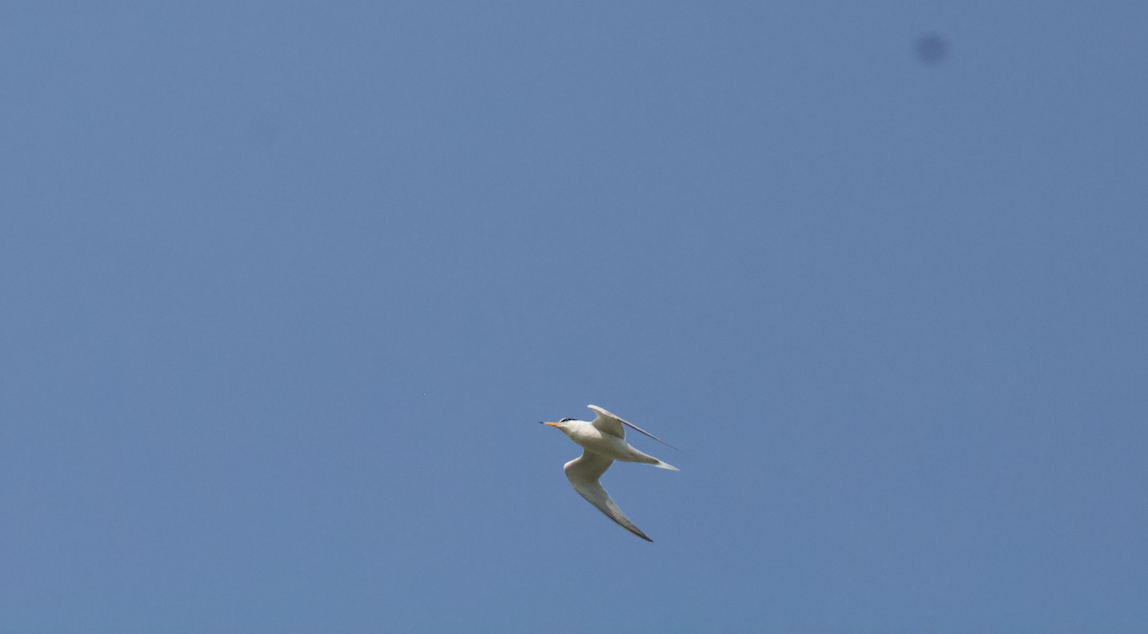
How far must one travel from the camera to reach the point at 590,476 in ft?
65.6

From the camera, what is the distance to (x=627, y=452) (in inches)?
749

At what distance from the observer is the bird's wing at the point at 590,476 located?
64.3 feet

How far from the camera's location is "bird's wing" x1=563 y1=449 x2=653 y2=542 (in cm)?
1959

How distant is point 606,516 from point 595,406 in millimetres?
2801

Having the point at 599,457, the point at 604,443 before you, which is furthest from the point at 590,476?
the point at 604,443

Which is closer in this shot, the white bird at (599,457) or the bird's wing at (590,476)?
the white bird at (599,457)

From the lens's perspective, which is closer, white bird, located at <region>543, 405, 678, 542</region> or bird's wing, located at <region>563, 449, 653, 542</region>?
white bird, located at <region>543, 405, 678, 542</region>

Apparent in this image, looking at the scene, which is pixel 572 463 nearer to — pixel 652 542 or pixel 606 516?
pixel 606 516

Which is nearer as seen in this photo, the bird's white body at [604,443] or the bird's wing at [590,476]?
the bird's white body at [604,443]

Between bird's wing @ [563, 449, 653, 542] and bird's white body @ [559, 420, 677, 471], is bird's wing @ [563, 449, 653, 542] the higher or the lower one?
the lower one

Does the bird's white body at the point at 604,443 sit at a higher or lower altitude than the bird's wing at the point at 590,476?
higher

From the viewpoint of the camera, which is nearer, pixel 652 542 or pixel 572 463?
pixel 652 542

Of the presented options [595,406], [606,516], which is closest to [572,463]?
[606,516]

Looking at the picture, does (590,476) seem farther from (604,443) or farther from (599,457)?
(604,443)
